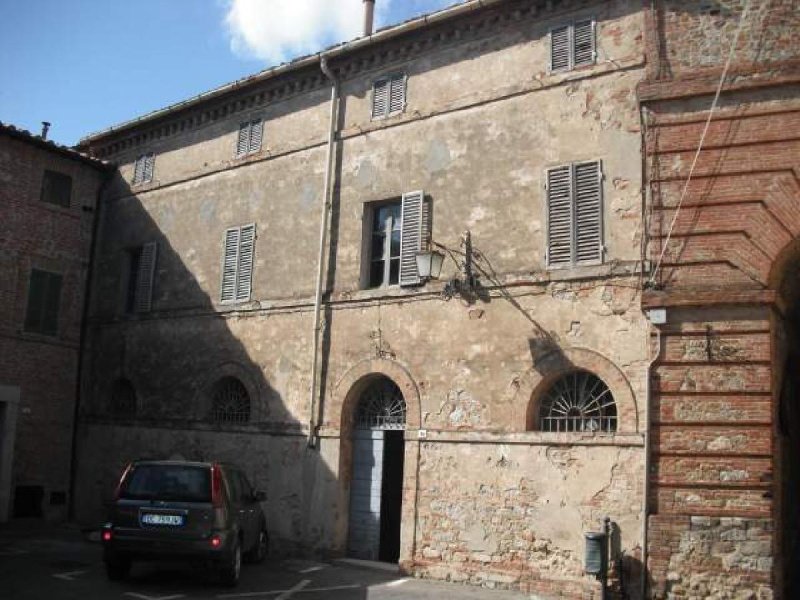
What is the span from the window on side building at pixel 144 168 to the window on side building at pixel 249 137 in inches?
117

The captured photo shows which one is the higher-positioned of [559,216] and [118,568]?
[559,216]

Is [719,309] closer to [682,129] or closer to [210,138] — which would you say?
[682,129]

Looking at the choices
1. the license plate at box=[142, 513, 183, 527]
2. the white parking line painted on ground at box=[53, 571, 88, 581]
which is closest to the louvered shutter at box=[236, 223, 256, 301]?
the white parking line painted on ground at box=[53, 571, 88, 581]

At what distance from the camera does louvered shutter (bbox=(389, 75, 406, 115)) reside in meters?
14.4

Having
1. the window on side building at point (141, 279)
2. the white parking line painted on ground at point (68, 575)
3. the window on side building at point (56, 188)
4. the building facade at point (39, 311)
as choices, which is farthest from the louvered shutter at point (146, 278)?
the white parking line painted on ground at point (68, 575)

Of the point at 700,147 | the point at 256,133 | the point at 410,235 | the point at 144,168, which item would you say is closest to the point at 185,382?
the point at 256,133

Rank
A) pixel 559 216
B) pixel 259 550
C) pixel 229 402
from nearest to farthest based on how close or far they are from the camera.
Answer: pixel 559 216
pixel 259 550
pixel 229 402

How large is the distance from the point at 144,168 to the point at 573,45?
1091cm

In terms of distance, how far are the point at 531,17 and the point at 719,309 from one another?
5.69 metres

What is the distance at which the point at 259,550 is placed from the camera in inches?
514

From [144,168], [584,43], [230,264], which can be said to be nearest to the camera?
[584,43]

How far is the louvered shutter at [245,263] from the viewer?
53.0 ft

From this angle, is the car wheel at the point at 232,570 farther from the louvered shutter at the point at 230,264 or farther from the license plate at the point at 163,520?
the louvered shutter at the point at 230,264

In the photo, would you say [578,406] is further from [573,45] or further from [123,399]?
[123,399]
